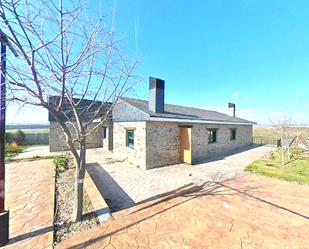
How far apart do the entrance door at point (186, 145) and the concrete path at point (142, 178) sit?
2.02ft

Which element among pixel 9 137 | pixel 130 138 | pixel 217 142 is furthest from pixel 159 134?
pixel 9 137

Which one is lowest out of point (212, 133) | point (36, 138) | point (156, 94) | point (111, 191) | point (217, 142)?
point (111, 191)

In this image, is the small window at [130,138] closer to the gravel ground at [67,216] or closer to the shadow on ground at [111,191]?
the shadow on ground at [111,191]

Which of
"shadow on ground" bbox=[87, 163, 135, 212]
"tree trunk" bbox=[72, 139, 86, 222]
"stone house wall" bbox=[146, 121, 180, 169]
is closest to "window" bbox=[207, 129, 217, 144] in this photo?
"stone house wall" bbox=[146, 121, 180, 169]

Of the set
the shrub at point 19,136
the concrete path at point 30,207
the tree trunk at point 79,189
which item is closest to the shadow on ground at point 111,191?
the tree trunk at point 79,189

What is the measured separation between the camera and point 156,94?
1021cm

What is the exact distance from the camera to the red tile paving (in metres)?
3.49

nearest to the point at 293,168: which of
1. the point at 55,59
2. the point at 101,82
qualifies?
the point at 101,82

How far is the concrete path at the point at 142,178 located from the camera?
19.5 feet

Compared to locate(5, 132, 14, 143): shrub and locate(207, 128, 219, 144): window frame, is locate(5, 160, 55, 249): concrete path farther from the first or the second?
locate(5, 132, 14, 143): shrub

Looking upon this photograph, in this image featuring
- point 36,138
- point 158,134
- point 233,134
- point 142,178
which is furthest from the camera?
point 36,138

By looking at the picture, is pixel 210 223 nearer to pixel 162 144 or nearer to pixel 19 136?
pixel 162 144

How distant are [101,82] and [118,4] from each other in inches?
79.4

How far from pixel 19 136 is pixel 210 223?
22.7m
